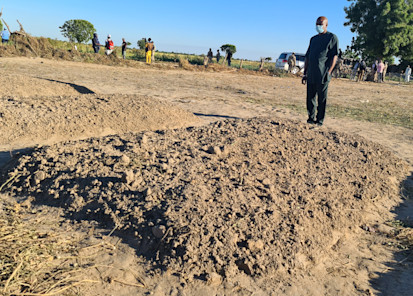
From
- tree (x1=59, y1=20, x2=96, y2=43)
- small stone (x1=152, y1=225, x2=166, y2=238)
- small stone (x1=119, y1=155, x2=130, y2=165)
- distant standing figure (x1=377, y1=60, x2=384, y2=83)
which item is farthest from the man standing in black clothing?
tree (x1=59, y1=20, x2=96, y2=43)

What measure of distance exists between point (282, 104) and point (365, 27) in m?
24.0

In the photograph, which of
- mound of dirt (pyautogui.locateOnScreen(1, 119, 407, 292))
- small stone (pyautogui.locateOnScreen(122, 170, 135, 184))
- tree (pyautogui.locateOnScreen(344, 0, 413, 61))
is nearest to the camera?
mound of dirt (pyautogui.locateOnScreen(1, 119, 407, 292))

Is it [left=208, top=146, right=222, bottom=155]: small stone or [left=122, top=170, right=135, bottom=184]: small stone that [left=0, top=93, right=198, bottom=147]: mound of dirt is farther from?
[left=122, top=170, right=135, bottom=184]: small stone

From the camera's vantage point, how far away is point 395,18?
88.0 feet

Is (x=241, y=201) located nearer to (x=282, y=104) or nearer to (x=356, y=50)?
(x=282, y=104)

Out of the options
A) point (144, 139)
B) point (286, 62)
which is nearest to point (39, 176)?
point (144, 139)

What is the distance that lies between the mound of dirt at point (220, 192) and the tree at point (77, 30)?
44.2 meters

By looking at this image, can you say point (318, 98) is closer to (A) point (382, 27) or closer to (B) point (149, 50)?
(B) point (149, 50)

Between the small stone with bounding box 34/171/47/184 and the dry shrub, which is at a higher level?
the small stone with bounding box 34/171/47/184

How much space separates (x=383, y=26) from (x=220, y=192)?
29.6 meters

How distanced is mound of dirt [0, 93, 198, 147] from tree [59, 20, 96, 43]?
41.5 m

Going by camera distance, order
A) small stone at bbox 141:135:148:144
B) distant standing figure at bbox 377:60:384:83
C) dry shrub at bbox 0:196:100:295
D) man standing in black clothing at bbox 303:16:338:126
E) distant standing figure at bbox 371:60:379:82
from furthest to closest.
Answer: distant standing figure at bbox 371:60:379:82 → distant standing figure at bbox 377:60:384:83 → man standing in black clothing at bbox 303:16:338:126 → small stone at bbox 141:135:148:144 → dry shrub at bbox 0:196:100:295

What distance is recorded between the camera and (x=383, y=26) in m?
27.0

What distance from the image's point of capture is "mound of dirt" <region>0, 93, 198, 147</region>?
193 inches
